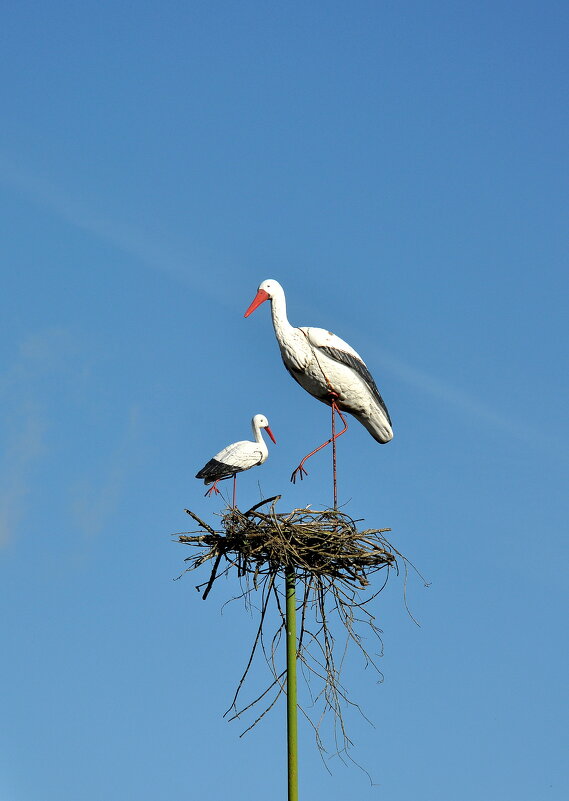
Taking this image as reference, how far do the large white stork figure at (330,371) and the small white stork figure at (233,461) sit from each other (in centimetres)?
348

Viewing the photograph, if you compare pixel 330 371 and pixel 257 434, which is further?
pixel 257 434

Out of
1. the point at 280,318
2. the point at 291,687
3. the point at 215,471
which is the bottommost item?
the point at 291,687

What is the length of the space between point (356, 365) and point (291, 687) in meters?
4.25

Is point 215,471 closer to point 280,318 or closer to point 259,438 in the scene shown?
point 259,438

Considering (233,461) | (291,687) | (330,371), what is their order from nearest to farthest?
(291,687) → (330,371) → (233,461)

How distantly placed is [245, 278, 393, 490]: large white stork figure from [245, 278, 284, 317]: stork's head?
115mm

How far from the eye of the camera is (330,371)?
15500mm

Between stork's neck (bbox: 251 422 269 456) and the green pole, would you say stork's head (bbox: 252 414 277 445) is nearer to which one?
stork's neck (bbox: 251 422 269 456)

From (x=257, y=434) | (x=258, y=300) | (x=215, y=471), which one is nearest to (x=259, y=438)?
(x=257, y=434)

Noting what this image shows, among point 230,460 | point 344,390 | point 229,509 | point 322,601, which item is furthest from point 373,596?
point 230,460

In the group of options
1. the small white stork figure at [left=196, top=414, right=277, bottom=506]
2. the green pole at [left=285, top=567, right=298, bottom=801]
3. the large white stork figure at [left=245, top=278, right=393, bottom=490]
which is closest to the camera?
the green pole at [left=285, top=567, right=298, bottom=801]

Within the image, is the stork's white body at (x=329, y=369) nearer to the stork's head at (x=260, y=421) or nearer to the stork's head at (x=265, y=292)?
the stork's head at (x=265, y=292)

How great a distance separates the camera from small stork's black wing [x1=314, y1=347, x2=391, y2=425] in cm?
1554

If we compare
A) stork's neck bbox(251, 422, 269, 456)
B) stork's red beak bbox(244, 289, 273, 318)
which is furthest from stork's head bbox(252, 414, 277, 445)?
stork's red beak bbox(244, 289, 273, 318)
